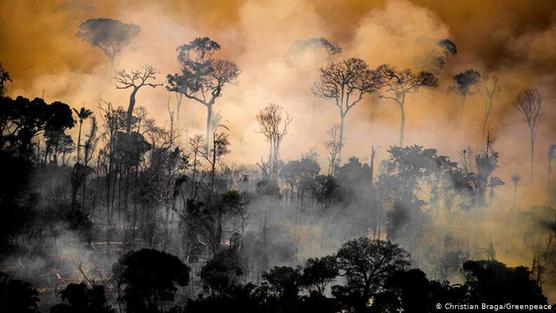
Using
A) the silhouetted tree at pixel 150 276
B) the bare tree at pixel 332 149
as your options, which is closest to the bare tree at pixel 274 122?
the bare tree at pixel 332 149

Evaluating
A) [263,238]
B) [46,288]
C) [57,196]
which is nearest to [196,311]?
[46,288]

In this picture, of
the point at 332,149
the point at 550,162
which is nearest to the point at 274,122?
the point at 332,149

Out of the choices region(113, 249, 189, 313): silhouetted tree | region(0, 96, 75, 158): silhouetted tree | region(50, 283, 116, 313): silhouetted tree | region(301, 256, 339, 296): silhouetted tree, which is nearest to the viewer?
region(50, 283, 116, 313): silhouetted tree

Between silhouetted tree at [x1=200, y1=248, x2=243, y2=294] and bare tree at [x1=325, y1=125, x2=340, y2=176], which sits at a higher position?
bare tree at [x1=325, y1=125, x2=340, y2=176]

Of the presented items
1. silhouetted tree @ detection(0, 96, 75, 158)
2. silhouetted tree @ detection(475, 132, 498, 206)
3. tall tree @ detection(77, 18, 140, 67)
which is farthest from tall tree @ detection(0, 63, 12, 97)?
silhouetted tree @ detection(475, 132, 498, 206)

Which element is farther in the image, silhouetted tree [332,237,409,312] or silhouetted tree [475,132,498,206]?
silhouetted tree [475,132,498,206]

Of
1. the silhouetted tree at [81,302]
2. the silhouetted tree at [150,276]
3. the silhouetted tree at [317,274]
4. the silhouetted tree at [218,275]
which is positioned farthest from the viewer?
the silhouetted tree at [317,274]

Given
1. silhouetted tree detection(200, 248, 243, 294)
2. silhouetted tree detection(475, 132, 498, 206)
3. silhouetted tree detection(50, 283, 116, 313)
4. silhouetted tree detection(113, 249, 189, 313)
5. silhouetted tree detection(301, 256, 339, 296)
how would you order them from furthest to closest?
1. silhouetted tree detection(475, 132, 498, 206)
2. silhouetted tree detection(301, 256, 339, 296)
3. silhouetted tree detection(200, 248, 243, 294)
4. silhouetted tree detection(113, 249, 189, 313)
5. silhouetted tree detection(50, 283, 116, 313)

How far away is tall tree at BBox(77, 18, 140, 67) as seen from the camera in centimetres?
5716

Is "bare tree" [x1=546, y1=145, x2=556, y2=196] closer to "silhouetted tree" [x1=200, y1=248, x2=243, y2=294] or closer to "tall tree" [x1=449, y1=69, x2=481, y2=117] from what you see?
"tall tree" [x1=449, y1=69, x2=481, y2=117]

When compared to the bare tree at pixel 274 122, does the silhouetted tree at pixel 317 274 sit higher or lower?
lower

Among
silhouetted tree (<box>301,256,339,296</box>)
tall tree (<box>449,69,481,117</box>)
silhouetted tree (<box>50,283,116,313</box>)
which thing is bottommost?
silhouetted tree (<box>50,283,116,313</box>)

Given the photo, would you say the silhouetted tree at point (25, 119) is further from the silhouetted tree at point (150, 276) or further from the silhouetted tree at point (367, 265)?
the silhouetted tree at point (367, 265)

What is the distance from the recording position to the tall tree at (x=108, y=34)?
57156 millimetres
